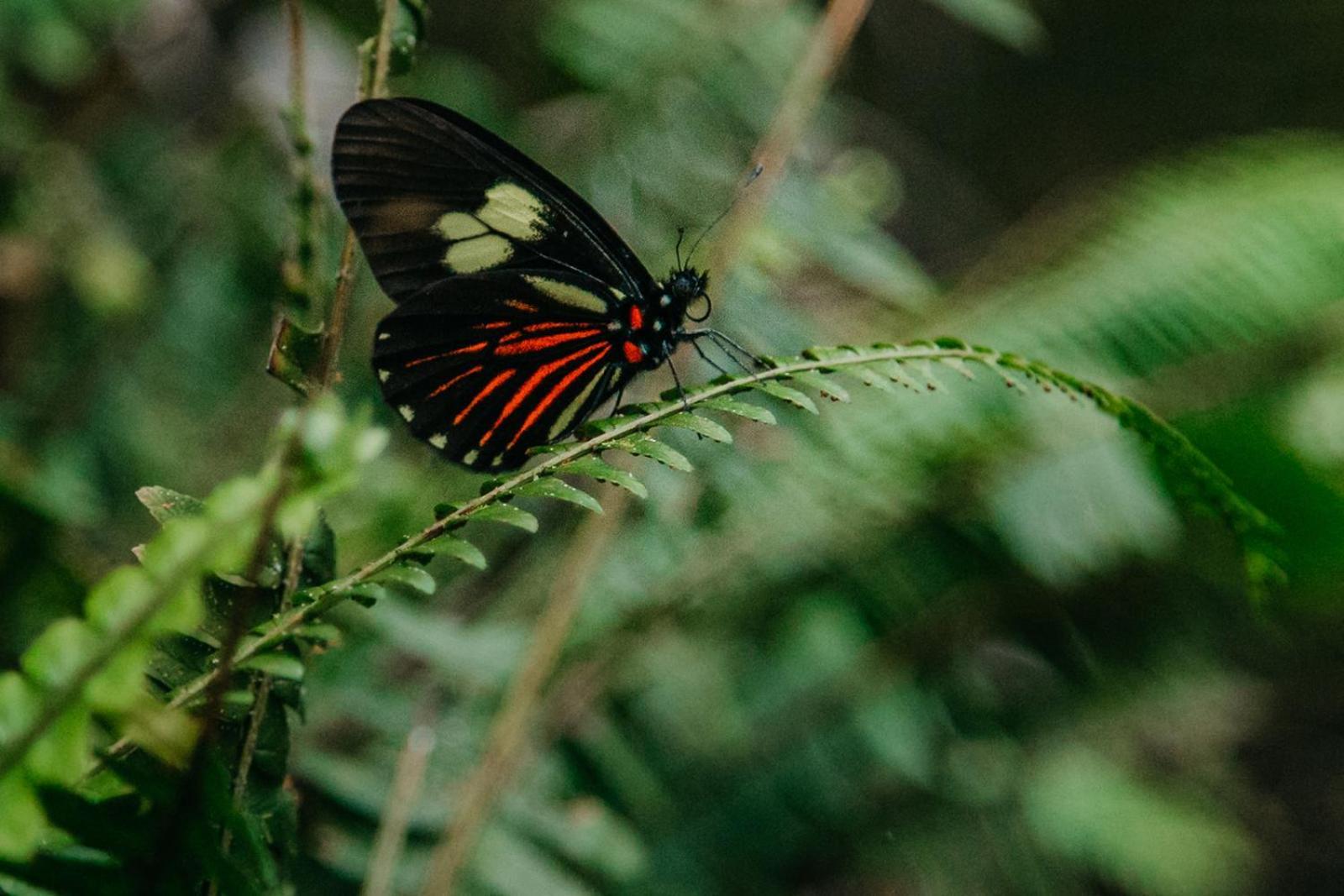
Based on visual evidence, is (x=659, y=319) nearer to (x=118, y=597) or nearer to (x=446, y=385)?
(x=446, y=385)

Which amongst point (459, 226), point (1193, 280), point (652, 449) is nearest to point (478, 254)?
point (459, 226)

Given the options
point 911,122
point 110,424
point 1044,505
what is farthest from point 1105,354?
point 911,122

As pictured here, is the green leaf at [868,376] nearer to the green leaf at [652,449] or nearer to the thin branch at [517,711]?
the green leaf at [652,449]

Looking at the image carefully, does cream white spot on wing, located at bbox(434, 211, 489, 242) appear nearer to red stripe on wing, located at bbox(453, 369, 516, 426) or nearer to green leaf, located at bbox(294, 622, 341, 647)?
red stripe on wing, located at bbox(453, 369, 516, 426)

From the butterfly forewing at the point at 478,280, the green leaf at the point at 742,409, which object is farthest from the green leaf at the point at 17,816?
the butterfly forewing at the point at 478,280

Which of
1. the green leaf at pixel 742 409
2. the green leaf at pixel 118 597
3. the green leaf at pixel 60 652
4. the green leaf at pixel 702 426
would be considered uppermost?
the green leaf at pixel 742 409

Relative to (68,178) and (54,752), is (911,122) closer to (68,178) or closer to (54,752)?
(68,178)

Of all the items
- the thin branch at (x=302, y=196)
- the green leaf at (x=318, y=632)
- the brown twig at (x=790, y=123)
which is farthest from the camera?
the brown twig at (x=790, y=123)
